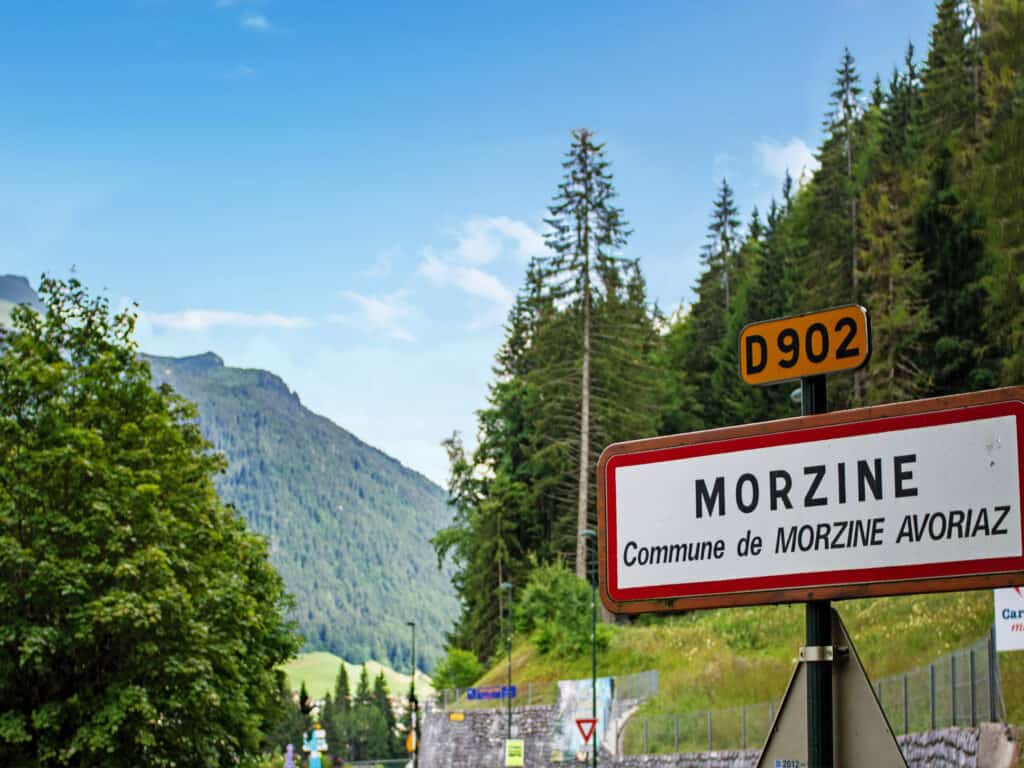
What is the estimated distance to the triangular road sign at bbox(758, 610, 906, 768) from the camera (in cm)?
360

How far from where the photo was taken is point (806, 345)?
3.83 meters

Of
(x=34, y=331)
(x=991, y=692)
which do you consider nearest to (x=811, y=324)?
(x=991, y=692)

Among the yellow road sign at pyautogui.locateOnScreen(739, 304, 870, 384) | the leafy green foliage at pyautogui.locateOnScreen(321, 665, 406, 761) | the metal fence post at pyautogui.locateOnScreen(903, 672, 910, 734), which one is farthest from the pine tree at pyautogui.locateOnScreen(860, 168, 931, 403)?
the leafy green foliage at pyautogui.locateOnScreen(321, 665, 406, 761)

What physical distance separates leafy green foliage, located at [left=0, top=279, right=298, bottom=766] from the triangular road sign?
2700 cm

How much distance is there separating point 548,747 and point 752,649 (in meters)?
10.3

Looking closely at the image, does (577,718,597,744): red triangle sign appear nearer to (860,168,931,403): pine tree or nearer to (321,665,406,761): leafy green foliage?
(860,168,931,403): pine tree

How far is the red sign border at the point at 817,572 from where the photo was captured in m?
3.38

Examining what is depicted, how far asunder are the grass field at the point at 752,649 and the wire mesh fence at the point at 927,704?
0.57 meters

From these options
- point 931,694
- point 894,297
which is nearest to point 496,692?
point 894,297

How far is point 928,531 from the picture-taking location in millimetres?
3432

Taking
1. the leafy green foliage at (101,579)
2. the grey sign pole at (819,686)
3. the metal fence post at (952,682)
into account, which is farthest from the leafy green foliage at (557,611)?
the grey sign pole at (819,686)

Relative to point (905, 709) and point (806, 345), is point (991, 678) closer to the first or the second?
point (905, 709)

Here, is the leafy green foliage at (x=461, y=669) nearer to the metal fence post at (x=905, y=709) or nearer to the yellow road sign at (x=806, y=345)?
the metal fence post at (x=905, y=709)

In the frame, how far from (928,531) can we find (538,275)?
7104 cm
